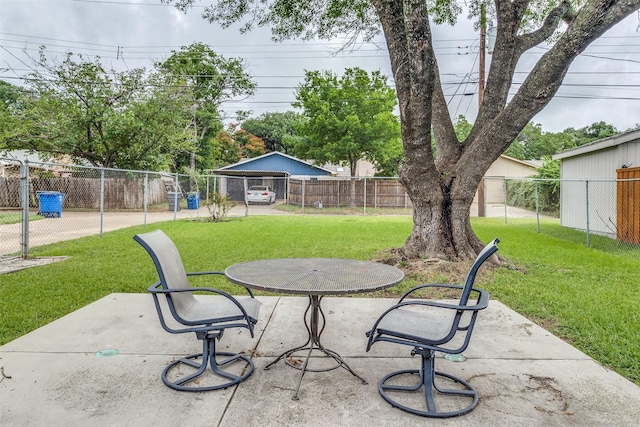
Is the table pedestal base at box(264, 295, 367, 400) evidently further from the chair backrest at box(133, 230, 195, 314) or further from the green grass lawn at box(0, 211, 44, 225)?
the green grass lawn at box(0, 211, 44, 225)

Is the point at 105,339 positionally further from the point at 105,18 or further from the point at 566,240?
the point at 105,18

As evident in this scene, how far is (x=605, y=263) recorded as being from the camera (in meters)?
6.27

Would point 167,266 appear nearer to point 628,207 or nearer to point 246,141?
point 628,207

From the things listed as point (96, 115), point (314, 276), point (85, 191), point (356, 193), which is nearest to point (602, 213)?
point (314, 276)

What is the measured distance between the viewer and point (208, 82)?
91.0 feet

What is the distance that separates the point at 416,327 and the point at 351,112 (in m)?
18.5

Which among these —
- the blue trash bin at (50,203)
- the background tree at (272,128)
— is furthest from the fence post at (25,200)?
the background tree at (272,128)

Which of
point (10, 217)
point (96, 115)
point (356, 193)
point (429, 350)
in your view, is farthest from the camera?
point (356, 193)

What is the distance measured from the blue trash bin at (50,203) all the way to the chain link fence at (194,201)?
28 mm

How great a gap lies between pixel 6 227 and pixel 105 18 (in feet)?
34.7

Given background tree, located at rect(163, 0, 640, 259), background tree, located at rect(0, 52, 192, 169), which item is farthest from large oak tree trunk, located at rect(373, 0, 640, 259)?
background tree, located at rect(0, 52, 192, 169)

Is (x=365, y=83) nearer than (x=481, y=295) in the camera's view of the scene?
No

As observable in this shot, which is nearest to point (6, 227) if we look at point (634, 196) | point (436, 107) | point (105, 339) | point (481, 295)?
point (105, 339)

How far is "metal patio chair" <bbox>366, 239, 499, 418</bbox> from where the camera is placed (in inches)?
77.3
